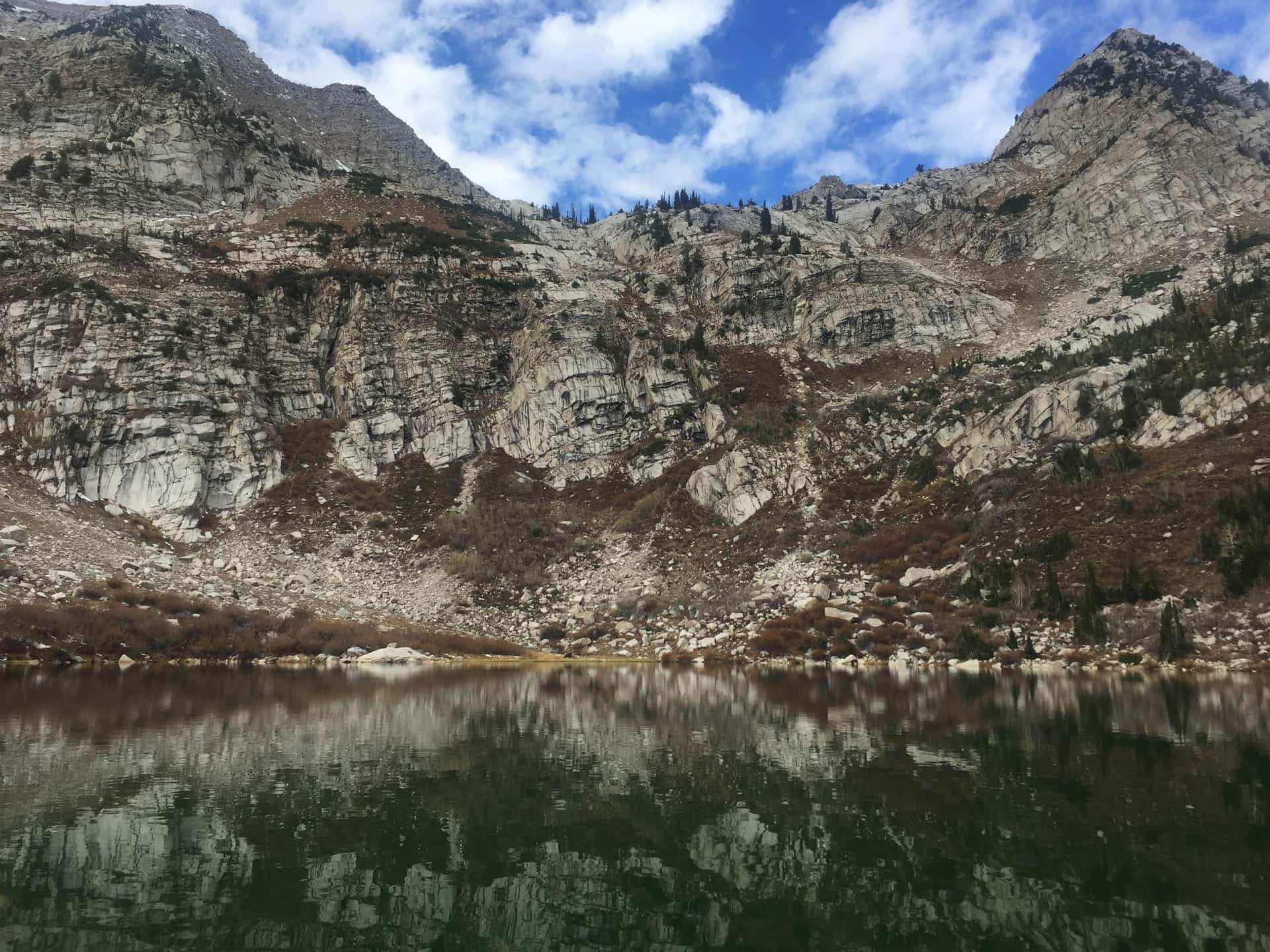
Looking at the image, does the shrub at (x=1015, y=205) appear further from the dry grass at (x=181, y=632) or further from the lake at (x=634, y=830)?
the lake at (x=634, y=830)

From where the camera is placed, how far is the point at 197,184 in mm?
84438

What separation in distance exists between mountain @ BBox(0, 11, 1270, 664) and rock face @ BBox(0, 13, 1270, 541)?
16.3 inches

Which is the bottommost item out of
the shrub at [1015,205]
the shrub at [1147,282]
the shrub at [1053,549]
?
the shrub at [1053,549]

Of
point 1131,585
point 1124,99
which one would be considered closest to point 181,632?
point 1131,585

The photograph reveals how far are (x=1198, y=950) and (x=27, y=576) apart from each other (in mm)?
49496

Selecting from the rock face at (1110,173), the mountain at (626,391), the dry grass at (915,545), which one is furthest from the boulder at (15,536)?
the rock face at (1110,173)

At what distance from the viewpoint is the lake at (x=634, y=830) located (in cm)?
738

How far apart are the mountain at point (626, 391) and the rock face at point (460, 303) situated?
16.3 inches

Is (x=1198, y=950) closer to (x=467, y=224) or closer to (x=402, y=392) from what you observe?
(x=402, y=392)

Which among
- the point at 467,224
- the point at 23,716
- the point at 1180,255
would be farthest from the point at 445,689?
the point at 1180,255

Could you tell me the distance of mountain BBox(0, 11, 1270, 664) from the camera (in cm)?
4353

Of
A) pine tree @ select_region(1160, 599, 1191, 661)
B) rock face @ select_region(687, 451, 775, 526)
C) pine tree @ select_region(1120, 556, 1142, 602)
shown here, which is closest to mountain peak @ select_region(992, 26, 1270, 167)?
rock face @ select_region(687, 451, 775, 526)

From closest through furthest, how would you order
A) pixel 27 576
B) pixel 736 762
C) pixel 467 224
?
pixel 736 762
pixel 27 576
pixel 467 224

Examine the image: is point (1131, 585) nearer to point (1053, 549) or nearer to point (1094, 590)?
point (1094, 590)
